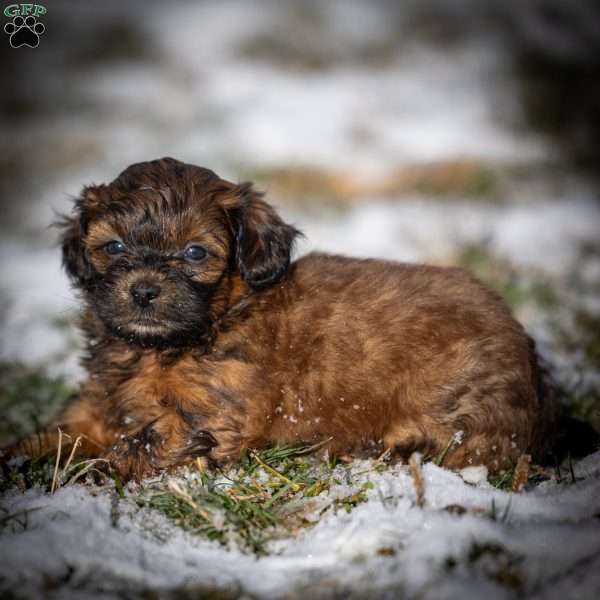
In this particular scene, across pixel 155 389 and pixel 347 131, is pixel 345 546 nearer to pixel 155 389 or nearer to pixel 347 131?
pixel 155 389

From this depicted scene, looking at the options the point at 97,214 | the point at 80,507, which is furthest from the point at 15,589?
the point at 97,214

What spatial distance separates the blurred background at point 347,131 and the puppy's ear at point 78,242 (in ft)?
4.19

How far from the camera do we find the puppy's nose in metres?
2.79

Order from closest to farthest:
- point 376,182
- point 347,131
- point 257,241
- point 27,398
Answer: point 257,241 < point 27,398 < point 376,182 < point 347,131

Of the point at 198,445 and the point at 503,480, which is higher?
the point at 198,445

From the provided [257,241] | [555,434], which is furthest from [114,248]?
[555,434]

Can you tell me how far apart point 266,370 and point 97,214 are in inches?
39.4

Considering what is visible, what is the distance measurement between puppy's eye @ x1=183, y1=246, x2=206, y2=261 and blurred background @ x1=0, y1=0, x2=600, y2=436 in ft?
6.09

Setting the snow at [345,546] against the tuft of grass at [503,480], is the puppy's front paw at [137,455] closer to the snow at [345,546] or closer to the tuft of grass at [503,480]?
the snow at [345,546]

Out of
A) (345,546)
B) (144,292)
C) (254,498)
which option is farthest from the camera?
(144,292)

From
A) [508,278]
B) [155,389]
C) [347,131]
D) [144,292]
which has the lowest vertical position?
[155,389]

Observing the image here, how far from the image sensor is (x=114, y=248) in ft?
9.91

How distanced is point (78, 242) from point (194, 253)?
682 millimetres

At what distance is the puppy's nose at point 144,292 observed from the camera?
2.79m
